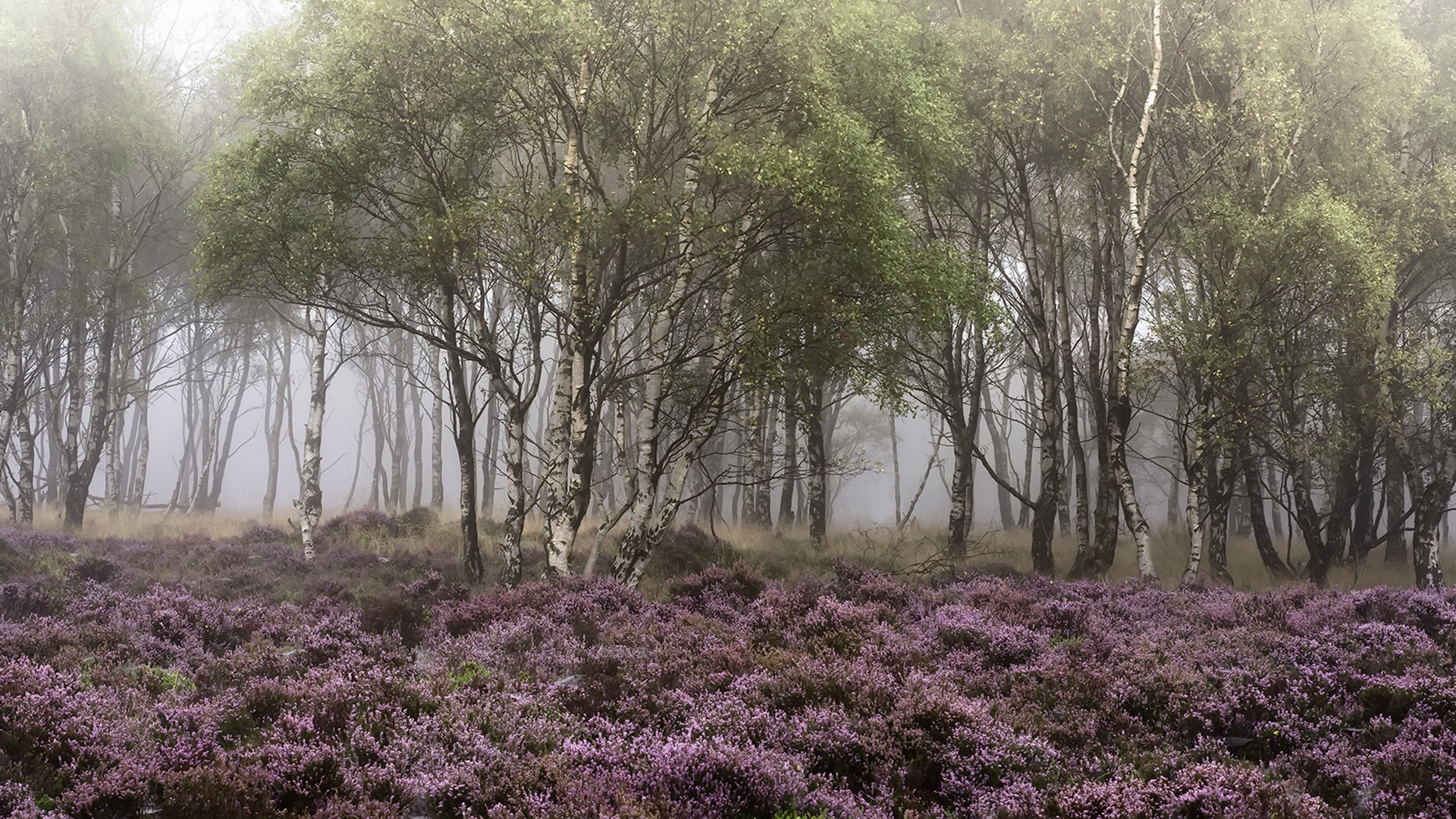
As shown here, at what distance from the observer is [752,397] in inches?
974

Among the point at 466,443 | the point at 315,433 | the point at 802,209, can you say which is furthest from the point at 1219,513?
the point at 315,433

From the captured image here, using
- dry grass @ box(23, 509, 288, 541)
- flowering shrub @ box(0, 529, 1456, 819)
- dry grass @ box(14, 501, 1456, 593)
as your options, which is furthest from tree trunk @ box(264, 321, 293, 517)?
flowering shrub @ box(0, 529, 1456, 819)

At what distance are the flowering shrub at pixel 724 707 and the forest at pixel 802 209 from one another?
5.07m

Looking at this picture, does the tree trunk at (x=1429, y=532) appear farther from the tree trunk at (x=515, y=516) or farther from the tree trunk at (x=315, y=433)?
the tree trunk at (x=315, y=433)

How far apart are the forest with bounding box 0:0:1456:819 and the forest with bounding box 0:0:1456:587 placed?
0.45ft

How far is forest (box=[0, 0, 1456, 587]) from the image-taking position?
15938mm

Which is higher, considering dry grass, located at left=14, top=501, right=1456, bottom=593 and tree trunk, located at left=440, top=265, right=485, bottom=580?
tree trunk, located at left=440, top=265, right=485, bottom=580

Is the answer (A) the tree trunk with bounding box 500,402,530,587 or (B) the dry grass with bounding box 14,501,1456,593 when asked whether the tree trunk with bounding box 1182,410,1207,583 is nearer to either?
(B) the dry grass with bounding box 14,501,1456,593

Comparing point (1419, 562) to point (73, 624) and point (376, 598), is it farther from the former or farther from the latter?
point (73, 624)

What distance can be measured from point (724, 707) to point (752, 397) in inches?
654

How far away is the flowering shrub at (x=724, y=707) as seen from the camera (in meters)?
6.66

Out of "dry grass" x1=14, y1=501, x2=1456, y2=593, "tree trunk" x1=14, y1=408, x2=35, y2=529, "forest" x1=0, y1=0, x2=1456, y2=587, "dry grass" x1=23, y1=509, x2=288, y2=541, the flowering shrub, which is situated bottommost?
the flowering shrub

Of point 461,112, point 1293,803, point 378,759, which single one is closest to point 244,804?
point 378,759

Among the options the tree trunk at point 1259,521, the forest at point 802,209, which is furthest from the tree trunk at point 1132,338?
the tree trunk at point 1259,521
